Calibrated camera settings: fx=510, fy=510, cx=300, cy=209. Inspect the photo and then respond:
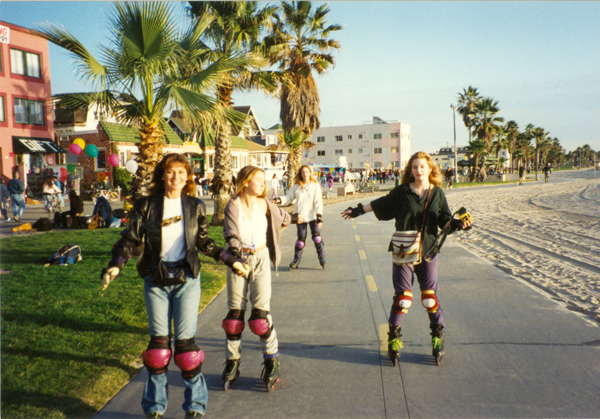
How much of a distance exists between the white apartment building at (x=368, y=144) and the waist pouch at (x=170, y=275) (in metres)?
89.6

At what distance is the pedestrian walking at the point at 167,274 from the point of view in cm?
350

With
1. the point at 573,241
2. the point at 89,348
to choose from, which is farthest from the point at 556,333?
the point at 573,241

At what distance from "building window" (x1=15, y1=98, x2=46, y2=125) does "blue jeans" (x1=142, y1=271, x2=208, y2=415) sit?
1318 inches

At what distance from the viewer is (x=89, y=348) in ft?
16.5

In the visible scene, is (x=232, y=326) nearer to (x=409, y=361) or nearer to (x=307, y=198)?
(x=409, y=361)

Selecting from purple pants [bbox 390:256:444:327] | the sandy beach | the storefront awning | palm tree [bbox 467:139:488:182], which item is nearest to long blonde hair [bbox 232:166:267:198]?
purple pants [bbox 390:256:444:327]

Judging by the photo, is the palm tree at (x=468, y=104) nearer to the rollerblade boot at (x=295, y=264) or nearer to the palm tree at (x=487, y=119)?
the palm tree at (x=487, y=119)

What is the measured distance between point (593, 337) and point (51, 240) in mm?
12901

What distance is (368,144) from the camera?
96438mm

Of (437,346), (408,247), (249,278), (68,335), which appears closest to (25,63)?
(68,335)

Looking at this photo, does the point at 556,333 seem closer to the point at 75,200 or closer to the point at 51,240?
the point at 51,240

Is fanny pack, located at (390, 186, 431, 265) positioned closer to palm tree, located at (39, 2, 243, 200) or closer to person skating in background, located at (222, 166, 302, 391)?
person skating in background, located at (222, 166, 302, 391)

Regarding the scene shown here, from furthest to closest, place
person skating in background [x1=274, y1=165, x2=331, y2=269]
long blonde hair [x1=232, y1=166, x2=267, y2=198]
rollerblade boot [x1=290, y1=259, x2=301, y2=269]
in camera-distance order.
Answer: rollerblade boot [x1=290, y1=259, x2=301, y2=269] → person skating in background [x1=274, y1=165, x2=331, y2=269] → long blonde hair [x1=232, y1=166, x2=267, y2=198]

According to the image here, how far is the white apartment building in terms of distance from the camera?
94.2 meters
